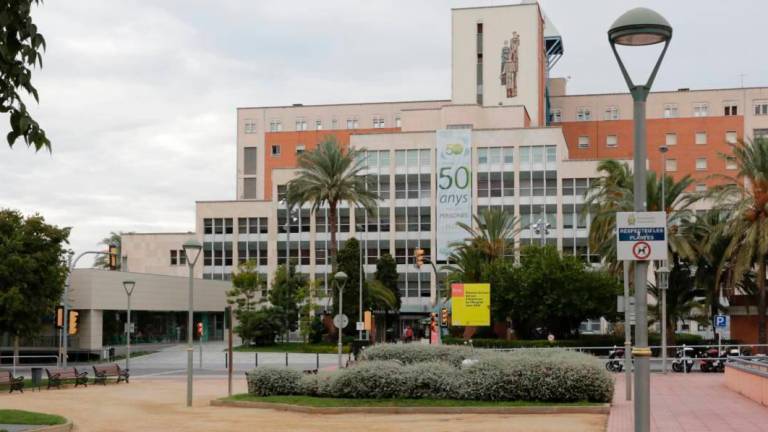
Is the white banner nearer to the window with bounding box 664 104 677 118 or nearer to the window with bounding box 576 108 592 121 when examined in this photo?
the window with bounding box 576 108 592 121

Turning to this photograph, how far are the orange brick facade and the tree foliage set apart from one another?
62411mm

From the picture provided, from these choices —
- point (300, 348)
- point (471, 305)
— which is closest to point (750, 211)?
point (471, 305)

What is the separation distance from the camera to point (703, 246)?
5256 centimetres

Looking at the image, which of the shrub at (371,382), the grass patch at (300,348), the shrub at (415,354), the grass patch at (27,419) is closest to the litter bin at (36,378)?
the shrub at (415,354)

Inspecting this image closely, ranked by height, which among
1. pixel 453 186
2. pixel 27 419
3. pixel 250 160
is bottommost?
pixel 27 419

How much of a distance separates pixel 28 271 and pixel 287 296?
24750 mm

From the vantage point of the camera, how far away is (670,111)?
10894cm

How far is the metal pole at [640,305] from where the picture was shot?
9180 mm

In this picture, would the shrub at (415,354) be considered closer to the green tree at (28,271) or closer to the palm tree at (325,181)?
the green tree at (28,271)

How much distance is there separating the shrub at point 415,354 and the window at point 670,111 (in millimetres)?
82731

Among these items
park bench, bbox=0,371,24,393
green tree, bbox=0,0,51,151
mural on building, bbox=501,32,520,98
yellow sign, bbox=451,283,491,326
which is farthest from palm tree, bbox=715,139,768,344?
mural on building, bbox=501,32,520,98

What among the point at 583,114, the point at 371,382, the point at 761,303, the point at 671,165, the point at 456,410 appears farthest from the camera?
the point at 583,114

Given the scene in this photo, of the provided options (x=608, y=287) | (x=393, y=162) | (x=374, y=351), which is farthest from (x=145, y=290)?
(x=374, y=351)

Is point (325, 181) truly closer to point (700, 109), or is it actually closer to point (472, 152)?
point (472, 152)
